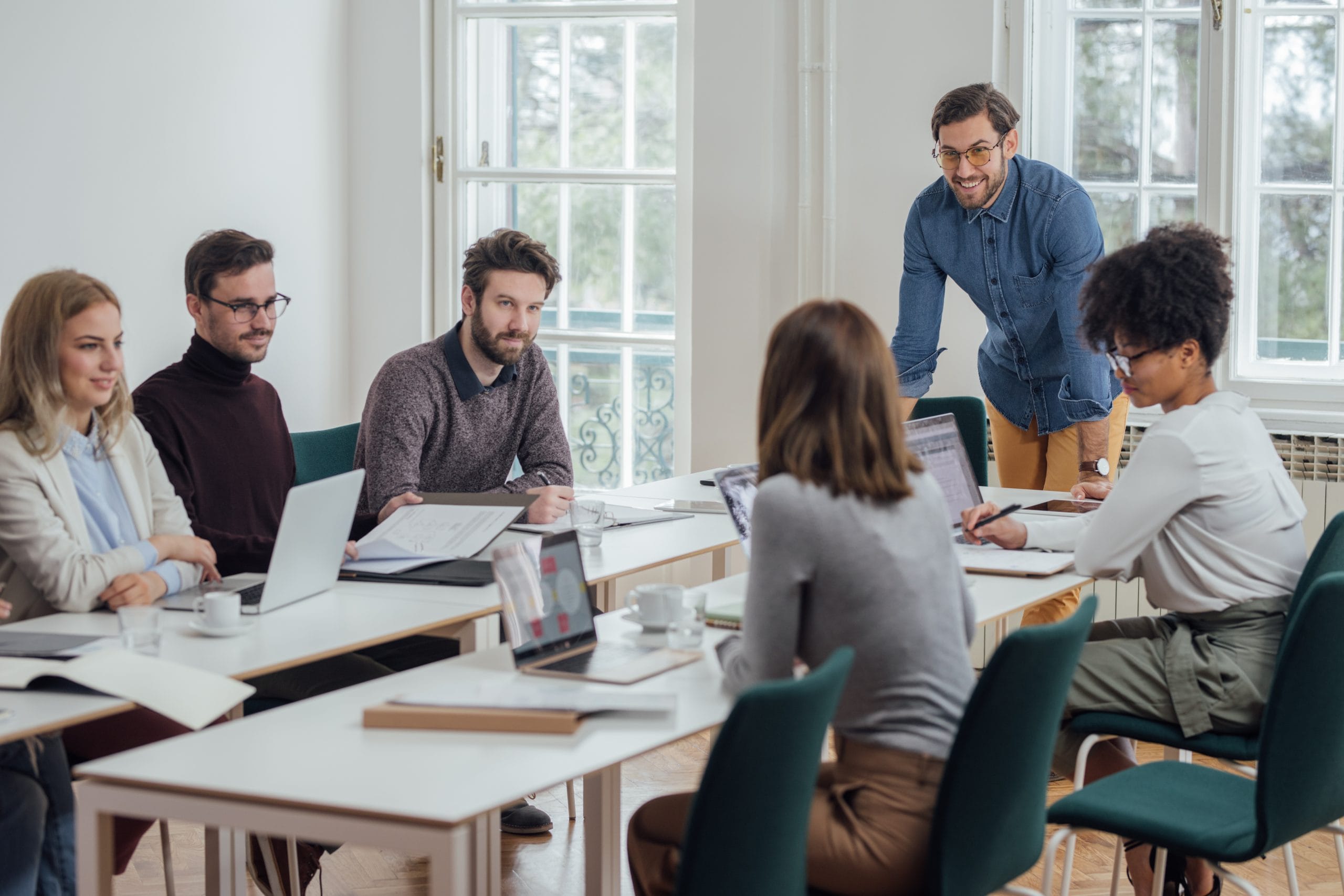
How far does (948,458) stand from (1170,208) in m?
2.10

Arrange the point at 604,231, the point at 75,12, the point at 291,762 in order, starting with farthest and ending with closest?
the point at 604,231, the point at 75,12, the point at 291,762

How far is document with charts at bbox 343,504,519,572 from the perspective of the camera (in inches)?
107

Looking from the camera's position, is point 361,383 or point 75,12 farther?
point 361,383

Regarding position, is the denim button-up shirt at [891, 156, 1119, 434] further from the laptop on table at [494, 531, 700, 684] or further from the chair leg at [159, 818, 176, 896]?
the laptop on table at [494, 531, 700, 684]

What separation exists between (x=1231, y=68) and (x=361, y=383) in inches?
130

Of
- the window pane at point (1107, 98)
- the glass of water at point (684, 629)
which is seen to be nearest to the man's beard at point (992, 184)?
the window pane at point (1107, 98)

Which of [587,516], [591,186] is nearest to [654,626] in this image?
[587,516]

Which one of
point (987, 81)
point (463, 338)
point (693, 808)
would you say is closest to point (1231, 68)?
point (987, 81)

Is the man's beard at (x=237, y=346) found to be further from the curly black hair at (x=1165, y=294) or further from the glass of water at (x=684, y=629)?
the curly black hair at (x=1165, y=294)

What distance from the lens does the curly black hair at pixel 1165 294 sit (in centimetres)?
258

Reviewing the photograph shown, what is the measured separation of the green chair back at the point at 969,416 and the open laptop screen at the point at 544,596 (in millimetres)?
2230

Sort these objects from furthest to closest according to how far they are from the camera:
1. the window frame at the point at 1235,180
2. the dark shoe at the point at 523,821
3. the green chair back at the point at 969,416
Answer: the window frame at the point at 1235,180 → the green chair back at the point at 969,416 → the dark shoe at the point at 523,821

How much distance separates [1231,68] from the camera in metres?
4.47

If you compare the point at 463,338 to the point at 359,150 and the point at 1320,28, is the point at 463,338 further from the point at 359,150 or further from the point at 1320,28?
the point at 1320,28
